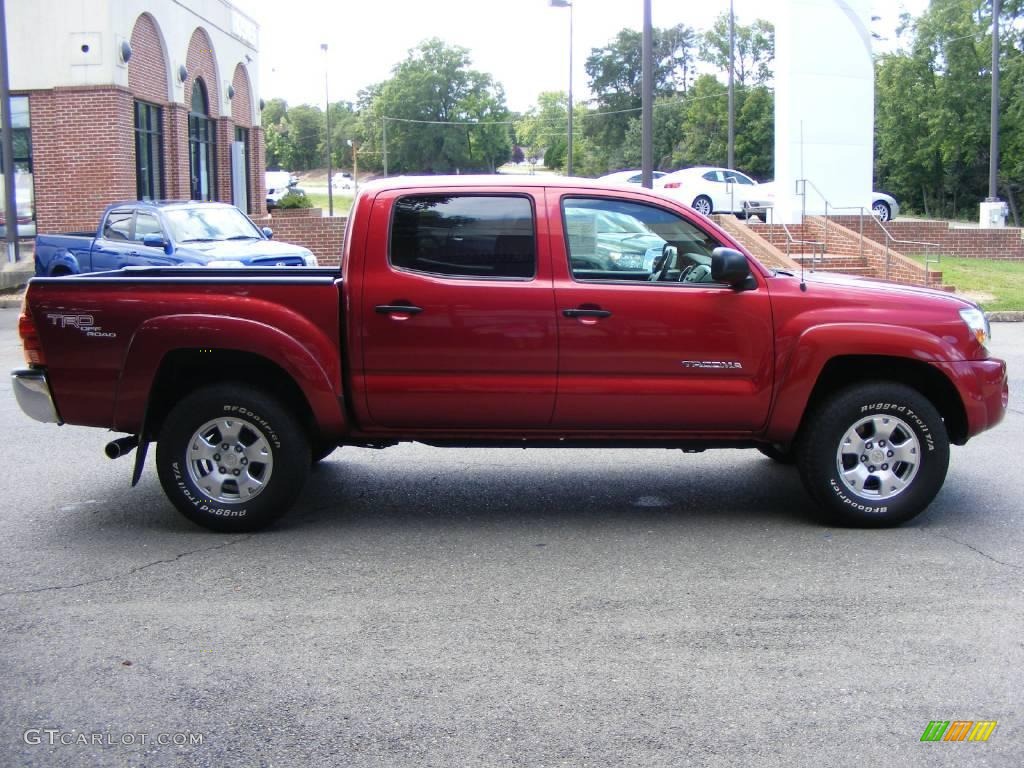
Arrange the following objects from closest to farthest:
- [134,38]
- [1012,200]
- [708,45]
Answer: [134,38]
[1012,200]
[708,45]

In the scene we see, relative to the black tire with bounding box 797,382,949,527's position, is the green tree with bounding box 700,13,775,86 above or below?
above

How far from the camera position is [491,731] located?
4125 mm

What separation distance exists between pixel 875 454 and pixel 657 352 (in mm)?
1359

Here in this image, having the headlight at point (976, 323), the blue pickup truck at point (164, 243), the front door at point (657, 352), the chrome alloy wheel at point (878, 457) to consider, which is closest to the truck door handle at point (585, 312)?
the front door at point (657, 352)

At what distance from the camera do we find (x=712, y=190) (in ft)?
113

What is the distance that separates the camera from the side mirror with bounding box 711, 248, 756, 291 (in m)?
6.33

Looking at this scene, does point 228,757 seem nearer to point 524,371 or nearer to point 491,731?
point 491,731

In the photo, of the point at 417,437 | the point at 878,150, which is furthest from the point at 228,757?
the point at 878,150

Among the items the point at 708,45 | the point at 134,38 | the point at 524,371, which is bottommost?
the point at 524,371

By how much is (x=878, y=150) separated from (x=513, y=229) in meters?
68.5

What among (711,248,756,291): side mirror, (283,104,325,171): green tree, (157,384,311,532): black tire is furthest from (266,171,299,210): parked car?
(283,104,325,171): green tree

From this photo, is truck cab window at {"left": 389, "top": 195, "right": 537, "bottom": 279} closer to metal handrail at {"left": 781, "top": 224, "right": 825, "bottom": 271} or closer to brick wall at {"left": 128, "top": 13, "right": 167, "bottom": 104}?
metal handrail at {"left": 781, "top": 224, "right": 825, "bottom": 271}

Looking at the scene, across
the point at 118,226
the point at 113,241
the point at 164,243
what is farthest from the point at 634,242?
the point at 118,226

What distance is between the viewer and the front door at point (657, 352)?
21.2 feet
